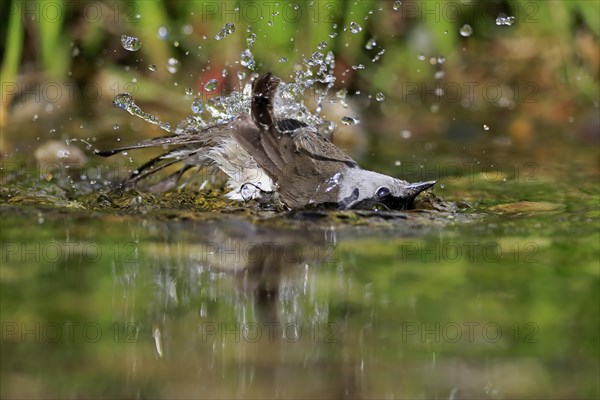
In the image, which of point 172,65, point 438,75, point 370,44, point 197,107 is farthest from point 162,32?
point 438,75

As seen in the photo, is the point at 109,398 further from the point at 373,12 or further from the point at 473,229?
the point at 373,12

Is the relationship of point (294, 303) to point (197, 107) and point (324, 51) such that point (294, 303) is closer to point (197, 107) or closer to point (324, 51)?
point (197, 107)

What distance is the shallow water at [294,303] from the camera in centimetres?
260

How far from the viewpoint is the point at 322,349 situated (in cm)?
278

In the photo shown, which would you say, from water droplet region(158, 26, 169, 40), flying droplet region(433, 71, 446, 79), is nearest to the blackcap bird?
water droplet region(158, 26, 169, 40)

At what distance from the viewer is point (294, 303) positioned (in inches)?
122

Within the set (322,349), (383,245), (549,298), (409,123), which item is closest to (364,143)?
(409,123)

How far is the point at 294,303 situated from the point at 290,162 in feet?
3.83

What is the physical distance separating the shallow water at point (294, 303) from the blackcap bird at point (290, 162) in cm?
10

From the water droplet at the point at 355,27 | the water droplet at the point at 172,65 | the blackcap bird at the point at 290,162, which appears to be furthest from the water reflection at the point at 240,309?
the water droplet at the point at 172,65

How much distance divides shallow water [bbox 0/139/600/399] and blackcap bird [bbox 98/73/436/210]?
0.34ft

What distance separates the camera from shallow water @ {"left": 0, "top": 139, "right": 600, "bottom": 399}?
260cm

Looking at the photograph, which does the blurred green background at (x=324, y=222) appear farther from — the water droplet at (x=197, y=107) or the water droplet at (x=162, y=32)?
the water droplet at (x=197, y=107)

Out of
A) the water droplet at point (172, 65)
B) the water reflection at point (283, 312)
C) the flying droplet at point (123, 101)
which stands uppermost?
the water droplet at point (172, 65)
